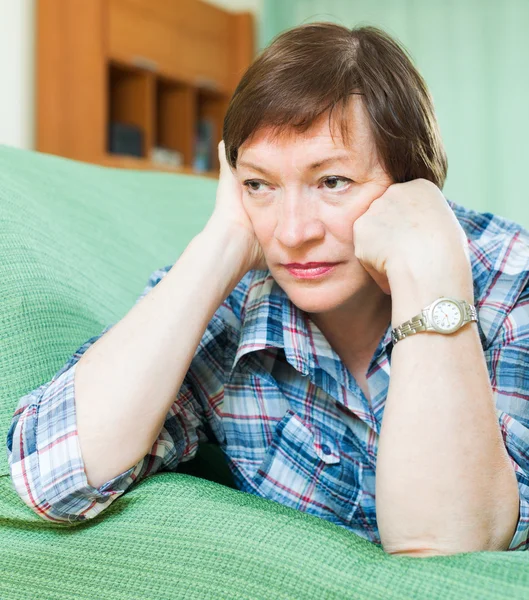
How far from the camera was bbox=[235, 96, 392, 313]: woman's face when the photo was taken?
960 mm

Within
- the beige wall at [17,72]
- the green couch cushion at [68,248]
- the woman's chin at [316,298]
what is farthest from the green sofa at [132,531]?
the beige wall at [17,72]

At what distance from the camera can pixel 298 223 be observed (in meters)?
0.97

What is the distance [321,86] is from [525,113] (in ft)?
13.4

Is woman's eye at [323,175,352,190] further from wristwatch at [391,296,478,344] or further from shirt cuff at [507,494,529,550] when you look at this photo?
shirt cuff at [507,494,529,550]

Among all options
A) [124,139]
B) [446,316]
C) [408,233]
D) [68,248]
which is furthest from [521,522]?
[124,139]

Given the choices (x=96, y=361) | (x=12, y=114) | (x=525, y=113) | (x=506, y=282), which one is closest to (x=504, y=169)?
(x=525, y=113)

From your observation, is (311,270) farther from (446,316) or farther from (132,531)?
(132,531)

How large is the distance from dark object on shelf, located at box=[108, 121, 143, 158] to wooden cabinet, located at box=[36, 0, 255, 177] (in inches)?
1.3

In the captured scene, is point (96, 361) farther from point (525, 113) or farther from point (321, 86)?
point (525, 113)

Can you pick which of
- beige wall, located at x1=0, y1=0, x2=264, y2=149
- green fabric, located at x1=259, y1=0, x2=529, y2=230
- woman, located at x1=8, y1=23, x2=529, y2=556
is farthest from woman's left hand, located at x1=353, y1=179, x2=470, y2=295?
green fabric, located at x1=259, y1=0, x2=529, y2=230

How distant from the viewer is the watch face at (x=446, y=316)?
86 centimetres

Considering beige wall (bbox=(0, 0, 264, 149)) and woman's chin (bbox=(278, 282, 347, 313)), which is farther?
beige wall (bbox=(0, 0, 264, 149))

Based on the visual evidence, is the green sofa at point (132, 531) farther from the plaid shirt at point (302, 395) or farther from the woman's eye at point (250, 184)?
the woman's eye at point (250, 184)

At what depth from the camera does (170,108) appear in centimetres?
474
